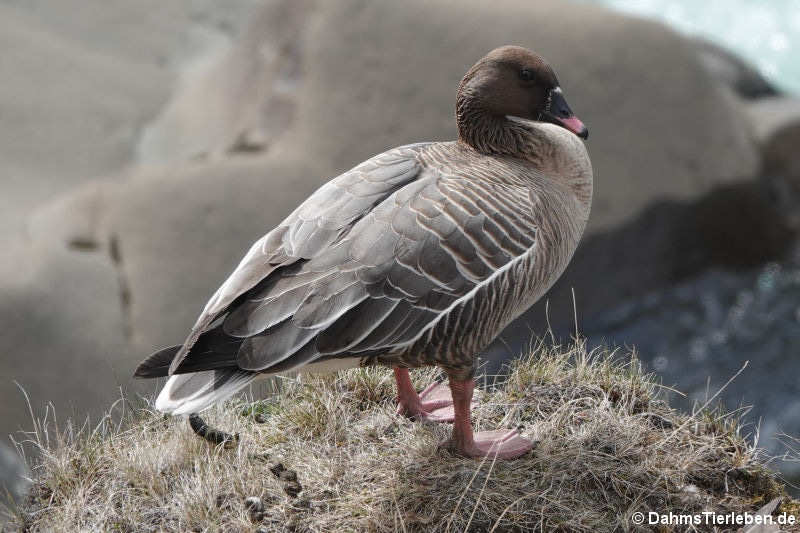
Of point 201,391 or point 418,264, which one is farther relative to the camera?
point 418,264

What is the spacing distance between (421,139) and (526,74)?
11.4 feet

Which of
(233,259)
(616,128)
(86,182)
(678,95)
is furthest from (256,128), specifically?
(678,95)

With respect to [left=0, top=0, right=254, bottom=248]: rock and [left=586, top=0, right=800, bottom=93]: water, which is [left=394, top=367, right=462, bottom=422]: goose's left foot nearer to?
[left=0, top=0, right=254, bottom=248]: rock

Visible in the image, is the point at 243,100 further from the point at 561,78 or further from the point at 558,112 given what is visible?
the point at 558,112

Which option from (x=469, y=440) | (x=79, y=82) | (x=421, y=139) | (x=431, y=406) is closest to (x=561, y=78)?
(x=421, y=139)

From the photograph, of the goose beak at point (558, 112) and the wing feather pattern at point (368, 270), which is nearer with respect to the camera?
the wing feather pattern at point (368, 270)

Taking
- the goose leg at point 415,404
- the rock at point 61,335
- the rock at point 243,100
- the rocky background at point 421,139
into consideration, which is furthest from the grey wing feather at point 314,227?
the rock at point 243,100

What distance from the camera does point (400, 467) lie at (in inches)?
133

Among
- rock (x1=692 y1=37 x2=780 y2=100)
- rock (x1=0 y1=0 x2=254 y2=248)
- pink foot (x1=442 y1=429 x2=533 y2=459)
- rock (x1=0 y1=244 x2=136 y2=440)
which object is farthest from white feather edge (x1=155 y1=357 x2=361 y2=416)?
rock (x1=692 y1=37 x2=780 y2=100)

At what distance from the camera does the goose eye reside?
11.6 ft

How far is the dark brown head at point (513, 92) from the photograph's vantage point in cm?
354

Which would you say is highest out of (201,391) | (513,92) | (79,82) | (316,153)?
(513,92)

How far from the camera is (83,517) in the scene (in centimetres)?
328

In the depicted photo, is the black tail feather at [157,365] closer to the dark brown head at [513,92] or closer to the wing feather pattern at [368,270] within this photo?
the wing feather pattern at [368,270]
